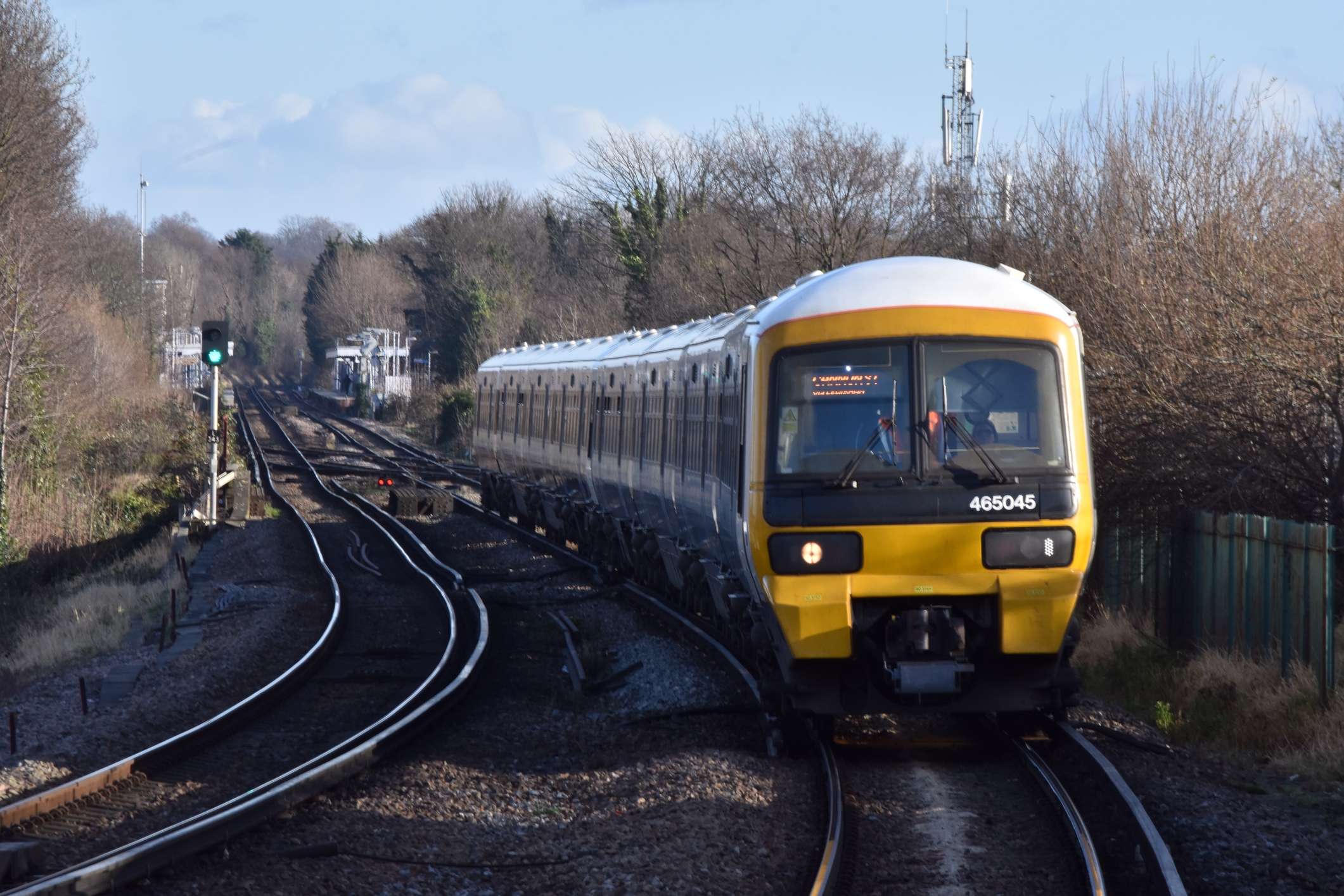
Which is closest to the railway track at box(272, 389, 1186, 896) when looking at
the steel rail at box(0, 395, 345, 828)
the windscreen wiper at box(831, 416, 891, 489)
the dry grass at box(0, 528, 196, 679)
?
the windscreen wiper at box(831, 416, 891, 489)

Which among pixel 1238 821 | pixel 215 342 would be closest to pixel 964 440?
pixel 1238 821

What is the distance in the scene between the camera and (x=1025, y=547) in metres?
8.55

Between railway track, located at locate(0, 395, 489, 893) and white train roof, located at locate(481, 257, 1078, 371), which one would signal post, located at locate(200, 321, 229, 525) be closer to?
railway track, located at locate(0, 395, 489, 893)

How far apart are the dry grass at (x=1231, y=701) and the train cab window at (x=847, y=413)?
2.94 meters

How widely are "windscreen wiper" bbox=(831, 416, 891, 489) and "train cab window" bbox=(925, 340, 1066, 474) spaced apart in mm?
281

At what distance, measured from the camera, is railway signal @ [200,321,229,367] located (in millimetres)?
21844

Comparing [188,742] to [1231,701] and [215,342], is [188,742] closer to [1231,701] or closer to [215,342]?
[1231,701]

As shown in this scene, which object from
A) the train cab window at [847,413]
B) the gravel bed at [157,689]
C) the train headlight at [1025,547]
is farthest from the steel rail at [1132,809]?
the gravel bed at [157,689]

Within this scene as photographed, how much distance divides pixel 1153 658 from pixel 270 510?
20.1m

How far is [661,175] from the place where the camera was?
45906 mm

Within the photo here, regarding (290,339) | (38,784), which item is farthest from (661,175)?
(290,339)

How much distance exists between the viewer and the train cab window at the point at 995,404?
863 cm

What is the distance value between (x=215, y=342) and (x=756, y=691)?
13.9 metres

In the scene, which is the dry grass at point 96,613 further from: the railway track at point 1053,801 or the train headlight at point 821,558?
the train headlight at point 821,558
